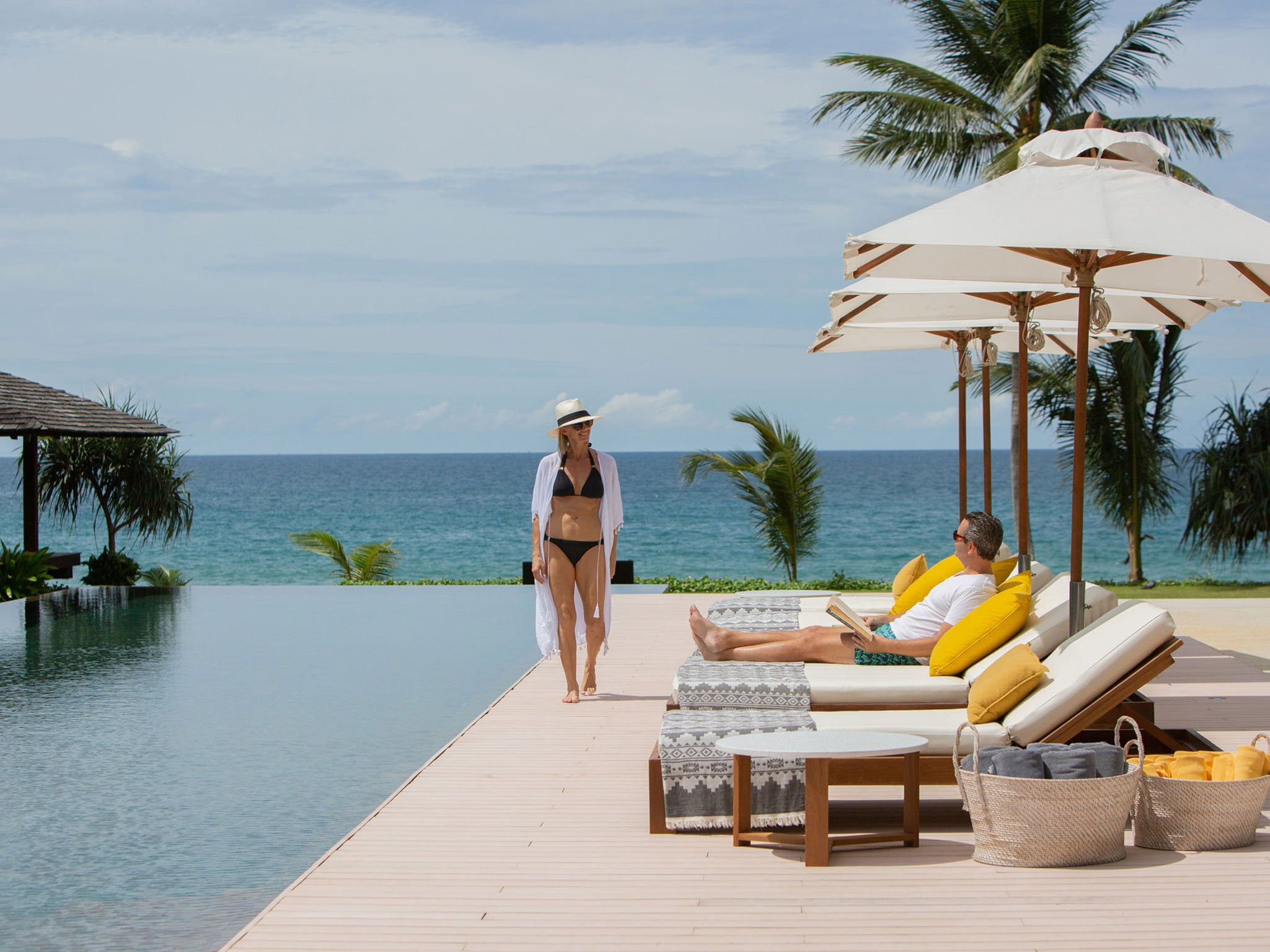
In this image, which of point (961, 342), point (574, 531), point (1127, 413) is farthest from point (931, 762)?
point (1127, 413)

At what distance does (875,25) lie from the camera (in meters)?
17.5

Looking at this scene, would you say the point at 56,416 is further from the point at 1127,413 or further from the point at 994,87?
the point at 1127,413

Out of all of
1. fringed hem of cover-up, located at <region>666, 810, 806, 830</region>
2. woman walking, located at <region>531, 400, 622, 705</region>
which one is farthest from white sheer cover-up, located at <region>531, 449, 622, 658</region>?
fringed hem of cover-up, located at <region>666, 810, 806, 830</region>

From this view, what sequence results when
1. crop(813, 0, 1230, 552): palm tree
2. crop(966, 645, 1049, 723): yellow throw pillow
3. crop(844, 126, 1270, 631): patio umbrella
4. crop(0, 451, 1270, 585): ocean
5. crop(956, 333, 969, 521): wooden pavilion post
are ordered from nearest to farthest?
crop(966, 645, 1049, 723): yellow throw pillow
crop(844, 126, 1270, 631): patio umbrella
crop(956, 333, 969, 521): wooden pavilion post
crop(813, 0, 1230, 552): palm tree
crop(0, 451, 1270, 585): ocean

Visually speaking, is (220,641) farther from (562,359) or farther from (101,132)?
(562,359)

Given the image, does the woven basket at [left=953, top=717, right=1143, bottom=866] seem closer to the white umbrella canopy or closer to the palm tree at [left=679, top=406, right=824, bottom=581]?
the white umbrella canopy

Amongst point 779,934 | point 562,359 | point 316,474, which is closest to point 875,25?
point 779,934

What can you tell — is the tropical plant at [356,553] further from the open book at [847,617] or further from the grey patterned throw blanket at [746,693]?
the grey patterned throw blanket at [746,693]

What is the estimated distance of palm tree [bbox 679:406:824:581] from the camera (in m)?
14.9

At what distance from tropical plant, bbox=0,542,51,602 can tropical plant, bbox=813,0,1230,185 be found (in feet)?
31.4

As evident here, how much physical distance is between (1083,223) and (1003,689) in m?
1.68

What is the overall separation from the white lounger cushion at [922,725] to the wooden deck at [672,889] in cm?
30

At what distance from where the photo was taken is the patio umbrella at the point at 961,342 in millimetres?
8438

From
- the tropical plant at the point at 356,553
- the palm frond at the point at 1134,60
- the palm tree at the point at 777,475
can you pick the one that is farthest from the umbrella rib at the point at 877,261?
the tropical plant at the point at 356,553
